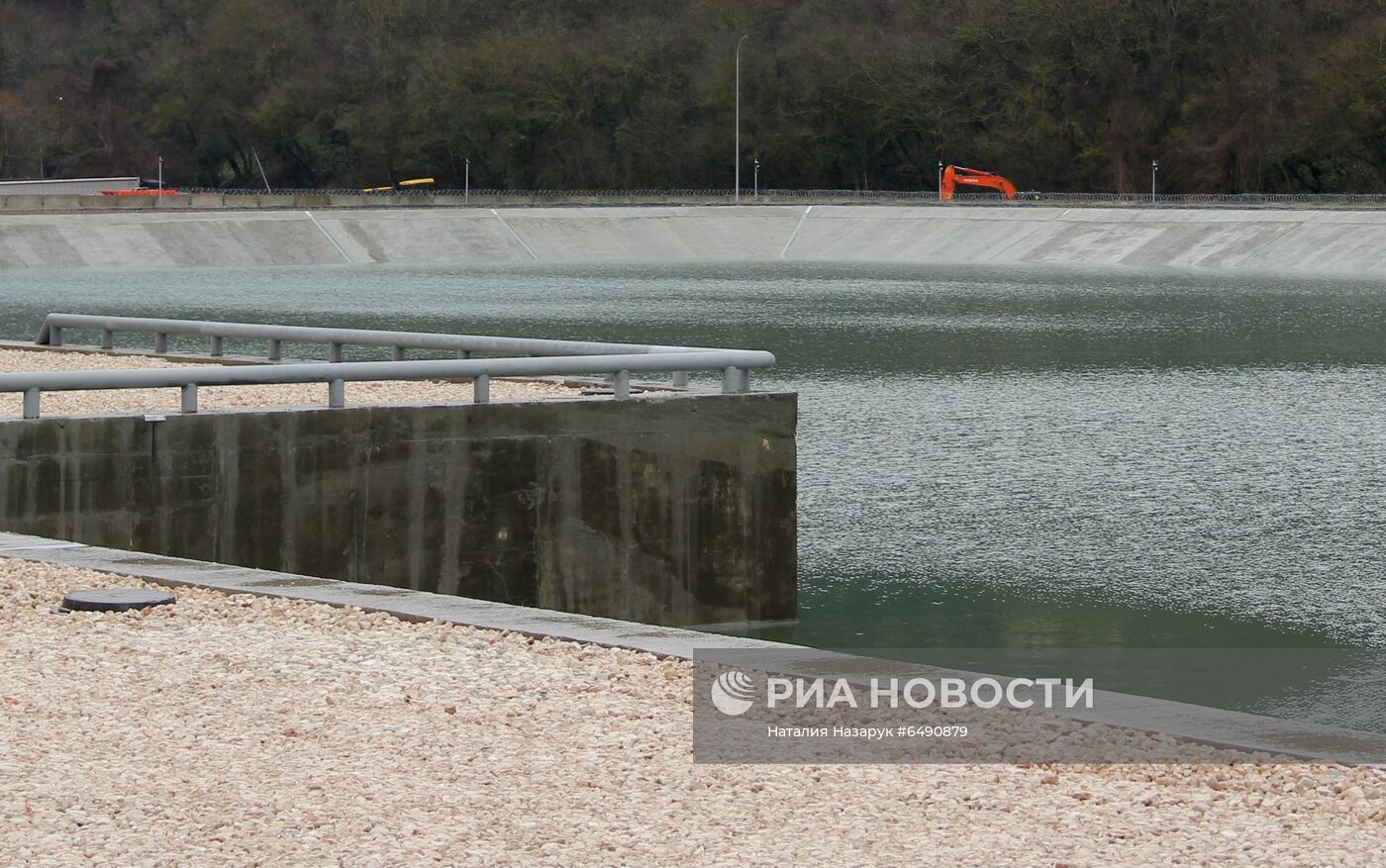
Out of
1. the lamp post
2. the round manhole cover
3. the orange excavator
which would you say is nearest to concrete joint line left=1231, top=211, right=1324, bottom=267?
the orange excavator

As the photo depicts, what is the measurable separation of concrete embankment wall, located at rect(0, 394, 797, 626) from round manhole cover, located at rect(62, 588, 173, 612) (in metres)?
4.53

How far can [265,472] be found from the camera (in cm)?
1579

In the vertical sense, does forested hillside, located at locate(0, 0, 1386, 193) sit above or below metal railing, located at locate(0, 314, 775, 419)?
above

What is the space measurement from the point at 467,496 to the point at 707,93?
114631 mm

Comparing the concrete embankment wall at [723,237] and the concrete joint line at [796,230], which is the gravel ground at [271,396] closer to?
the concrete embankment wall at [723,237]

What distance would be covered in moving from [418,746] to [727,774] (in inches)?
51.9

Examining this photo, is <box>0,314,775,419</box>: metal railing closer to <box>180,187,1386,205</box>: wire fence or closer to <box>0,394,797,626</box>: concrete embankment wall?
<box>0,394,797,626</box>: concrete embankment wall

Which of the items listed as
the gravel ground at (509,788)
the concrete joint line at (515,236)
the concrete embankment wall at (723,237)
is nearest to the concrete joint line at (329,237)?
the concrete embankment wall at (723,237)

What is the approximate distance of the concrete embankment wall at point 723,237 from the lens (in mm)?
90062

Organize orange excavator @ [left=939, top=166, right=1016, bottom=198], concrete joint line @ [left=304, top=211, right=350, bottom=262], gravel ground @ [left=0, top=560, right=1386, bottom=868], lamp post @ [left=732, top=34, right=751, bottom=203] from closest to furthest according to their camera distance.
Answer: gravel ground @ [left=0, top=560, right=1386, bottom=868] → concrete joint line @ [left=304, top=211, right=350, bottom=262] → orange excavator @ [left=939, top=166, right=1016, bottom=198] → lamp post @ [left=732, top=34, right=751, bottom=203]

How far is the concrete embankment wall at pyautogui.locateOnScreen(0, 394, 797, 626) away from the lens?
1520 cm

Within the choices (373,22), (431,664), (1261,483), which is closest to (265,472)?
(431,664)

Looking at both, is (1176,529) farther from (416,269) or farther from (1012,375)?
(416,269)

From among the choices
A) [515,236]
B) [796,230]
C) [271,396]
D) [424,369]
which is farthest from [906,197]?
[424,369]
